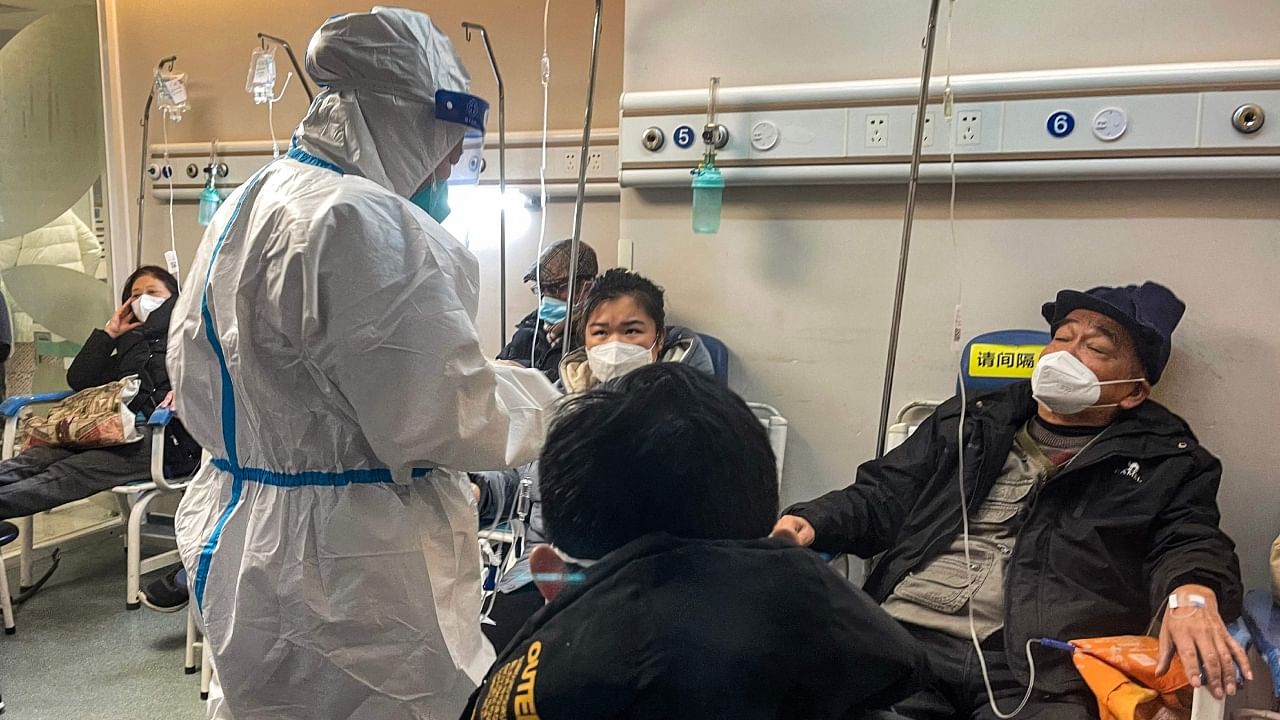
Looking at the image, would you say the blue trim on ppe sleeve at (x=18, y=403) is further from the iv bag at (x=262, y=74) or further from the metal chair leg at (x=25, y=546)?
the iv bag at (x=262, y=74)

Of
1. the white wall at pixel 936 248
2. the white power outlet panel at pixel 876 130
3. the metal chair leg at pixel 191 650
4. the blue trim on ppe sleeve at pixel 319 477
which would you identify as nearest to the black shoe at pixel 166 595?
the metal chair leg at pixel 191 650

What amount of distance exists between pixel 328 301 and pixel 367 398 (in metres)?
0.12

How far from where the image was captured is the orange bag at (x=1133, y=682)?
1273mm

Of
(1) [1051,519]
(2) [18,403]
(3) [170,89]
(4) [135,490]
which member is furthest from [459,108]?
(3) [170,89]

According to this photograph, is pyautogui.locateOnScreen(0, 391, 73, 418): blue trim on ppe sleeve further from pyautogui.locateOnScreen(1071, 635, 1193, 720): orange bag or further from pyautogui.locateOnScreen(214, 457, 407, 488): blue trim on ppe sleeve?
pyautogui.locateOnScreen(1071, 635, 1193, 720): orange bag

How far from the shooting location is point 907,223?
5.92 feet

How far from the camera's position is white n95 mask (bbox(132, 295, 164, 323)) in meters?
2.87

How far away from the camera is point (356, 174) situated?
1215 mm

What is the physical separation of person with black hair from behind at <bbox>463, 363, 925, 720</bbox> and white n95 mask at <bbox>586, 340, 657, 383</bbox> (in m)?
1.14

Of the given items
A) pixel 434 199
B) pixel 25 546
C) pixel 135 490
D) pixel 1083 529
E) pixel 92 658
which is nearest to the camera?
pixel 434 199

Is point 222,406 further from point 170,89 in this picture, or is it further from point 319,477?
point 170,89

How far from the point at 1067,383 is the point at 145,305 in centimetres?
280

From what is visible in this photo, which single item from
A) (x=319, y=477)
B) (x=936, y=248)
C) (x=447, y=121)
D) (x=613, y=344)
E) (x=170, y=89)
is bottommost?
(x=319, y=477)

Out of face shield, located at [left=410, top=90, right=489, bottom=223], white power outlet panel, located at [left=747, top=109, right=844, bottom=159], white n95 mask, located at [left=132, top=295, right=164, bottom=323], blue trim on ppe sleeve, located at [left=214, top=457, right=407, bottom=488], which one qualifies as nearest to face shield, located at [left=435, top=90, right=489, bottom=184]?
face shield, located at [left=410, top=90, right=489, bottom=223]
